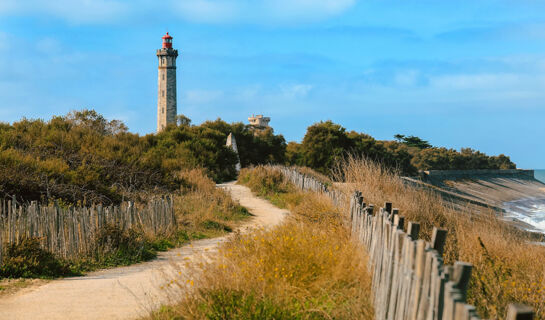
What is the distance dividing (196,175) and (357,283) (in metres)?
16.0

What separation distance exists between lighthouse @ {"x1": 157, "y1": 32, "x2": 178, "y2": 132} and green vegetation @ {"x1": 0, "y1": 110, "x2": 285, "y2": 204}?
20.5 m

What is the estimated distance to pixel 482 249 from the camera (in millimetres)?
7211

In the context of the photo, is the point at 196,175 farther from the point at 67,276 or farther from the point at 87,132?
the point at 67,276

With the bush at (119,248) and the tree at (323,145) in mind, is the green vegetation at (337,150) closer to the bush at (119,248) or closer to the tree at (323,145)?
the tree at (323,145)

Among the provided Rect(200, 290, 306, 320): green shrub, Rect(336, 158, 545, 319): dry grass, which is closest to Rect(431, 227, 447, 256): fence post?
Rect(336, 158, 545, 319): dry grass

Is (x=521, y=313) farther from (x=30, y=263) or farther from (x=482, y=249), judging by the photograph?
(x=30, y=263)

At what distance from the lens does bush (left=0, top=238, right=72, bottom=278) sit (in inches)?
295

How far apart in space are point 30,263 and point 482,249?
7.04 metres

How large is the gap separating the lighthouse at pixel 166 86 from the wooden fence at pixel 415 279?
168ft

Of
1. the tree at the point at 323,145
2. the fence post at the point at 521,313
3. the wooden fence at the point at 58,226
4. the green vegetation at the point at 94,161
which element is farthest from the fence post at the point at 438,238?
the tree at the point at 323,145

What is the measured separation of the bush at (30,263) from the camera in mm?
7488

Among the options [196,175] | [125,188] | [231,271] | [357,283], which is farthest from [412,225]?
[196,175]

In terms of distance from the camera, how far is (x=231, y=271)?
5.37m

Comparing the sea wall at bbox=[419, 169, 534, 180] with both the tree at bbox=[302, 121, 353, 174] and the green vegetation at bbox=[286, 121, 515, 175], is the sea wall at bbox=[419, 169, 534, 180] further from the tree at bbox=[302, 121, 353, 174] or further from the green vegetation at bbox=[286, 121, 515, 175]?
the tree at bbox=[302, 121, 353, 174]
